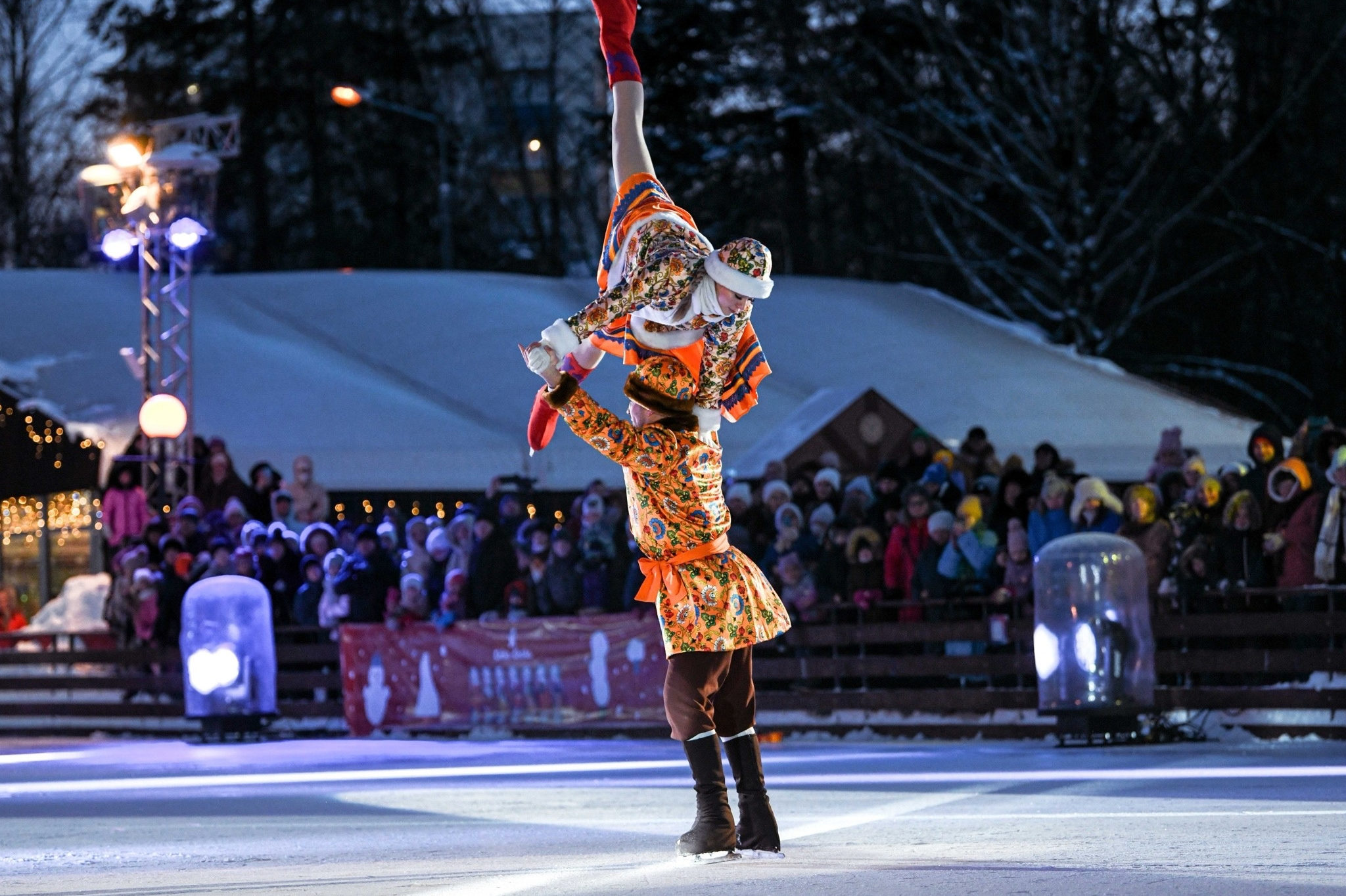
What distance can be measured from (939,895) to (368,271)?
2580cm

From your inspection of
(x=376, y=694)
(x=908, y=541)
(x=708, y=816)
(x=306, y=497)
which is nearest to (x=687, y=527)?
(x=708, y=816)

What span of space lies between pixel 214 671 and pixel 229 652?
179 millimetres

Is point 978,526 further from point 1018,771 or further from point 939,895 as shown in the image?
point 939,895

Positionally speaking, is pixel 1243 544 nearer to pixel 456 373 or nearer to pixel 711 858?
pixel 711 858

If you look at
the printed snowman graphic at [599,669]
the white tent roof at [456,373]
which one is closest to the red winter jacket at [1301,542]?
the printed snowman graphic at [599,669]

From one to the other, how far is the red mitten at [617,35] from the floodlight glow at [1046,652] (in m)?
6.17

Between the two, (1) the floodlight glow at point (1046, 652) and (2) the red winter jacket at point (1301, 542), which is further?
(1) the floodlight glow at point (1046, 652)

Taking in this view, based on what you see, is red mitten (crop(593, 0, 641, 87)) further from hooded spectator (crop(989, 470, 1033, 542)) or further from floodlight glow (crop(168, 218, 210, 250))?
floodlight glow (crop(168, 218, 210, 250))

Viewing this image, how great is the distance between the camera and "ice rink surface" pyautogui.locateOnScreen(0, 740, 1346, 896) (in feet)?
19.1

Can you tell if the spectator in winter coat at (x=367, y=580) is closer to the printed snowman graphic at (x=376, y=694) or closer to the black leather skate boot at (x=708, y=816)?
the printed snowman graphic at (x=376, y=694)

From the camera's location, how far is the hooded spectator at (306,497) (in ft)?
60.8

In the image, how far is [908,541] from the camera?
552 inches

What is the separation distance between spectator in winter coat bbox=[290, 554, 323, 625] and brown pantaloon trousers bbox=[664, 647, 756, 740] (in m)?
10.1

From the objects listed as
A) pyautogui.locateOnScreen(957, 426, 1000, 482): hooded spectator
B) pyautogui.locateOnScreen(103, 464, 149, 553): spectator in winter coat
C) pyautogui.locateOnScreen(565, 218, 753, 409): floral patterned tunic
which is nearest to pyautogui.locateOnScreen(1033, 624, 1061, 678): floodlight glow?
pyautogui.locateOnScreen(957, 426, 1000, 482): hooded spectator
